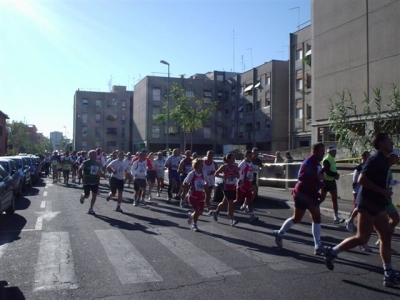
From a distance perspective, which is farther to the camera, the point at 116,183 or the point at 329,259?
the point at 116,183

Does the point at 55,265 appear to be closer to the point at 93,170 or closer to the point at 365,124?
the point at 93,170

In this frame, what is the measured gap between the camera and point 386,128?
14.8 m

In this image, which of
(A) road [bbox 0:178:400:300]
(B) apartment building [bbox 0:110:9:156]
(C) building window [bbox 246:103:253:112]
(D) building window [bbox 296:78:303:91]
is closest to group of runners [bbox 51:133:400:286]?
(A) road [bbox 0:178:400:300]

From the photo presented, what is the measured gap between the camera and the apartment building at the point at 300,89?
149ft

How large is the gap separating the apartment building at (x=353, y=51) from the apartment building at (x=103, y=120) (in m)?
56.2

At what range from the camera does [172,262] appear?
655cm

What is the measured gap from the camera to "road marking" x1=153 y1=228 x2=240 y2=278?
19.9 feet

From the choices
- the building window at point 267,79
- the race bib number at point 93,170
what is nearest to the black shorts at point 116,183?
the race bib number at point 93,170

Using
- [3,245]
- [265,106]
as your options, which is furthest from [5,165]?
[265,106]

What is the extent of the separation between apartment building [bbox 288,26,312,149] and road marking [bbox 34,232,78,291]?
39.9 meters

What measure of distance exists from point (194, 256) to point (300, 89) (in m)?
42.3

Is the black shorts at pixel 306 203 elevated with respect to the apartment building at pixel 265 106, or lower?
lower

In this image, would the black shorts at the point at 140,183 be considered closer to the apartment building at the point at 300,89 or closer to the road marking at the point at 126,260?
the road marking at the point at 126,260

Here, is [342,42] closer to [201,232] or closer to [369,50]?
[369,50]
